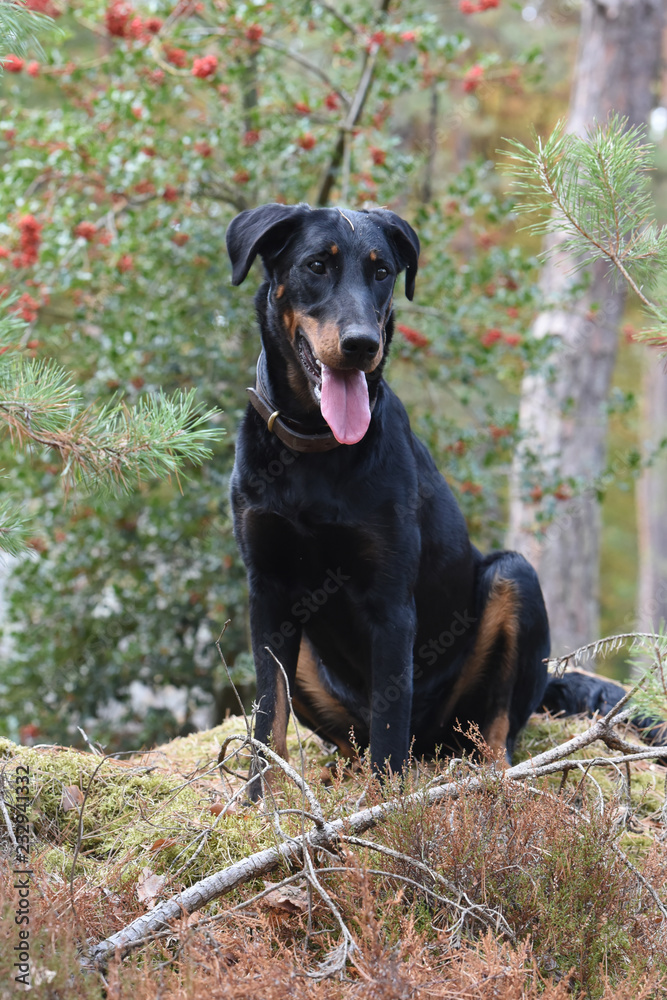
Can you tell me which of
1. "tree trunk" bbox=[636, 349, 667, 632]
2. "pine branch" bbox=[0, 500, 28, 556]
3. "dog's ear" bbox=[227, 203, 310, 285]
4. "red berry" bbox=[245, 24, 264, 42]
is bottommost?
"tree trunk" bbox=[636, 349, 667, 632]

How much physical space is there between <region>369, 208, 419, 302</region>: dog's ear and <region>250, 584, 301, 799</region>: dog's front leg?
1.33 meters

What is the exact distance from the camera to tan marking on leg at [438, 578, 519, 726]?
351cm

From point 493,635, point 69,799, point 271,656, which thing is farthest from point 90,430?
point 493,635

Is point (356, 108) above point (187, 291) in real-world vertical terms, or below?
above

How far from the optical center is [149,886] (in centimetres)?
221

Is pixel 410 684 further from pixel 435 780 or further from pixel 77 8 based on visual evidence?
pixel 77 8

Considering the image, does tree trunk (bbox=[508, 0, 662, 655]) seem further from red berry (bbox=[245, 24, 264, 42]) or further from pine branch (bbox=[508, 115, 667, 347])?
pine branch (bbox=[508, 115, 667, 347])

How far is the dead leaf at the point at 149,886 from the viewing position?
7.01 ft

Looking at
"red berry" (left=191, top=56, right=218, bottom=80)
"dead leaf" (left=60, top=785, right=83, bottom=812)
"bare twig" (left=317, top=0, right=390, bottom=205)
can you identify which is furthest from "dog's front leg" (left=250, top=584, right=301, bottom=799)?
"bare twig" (left=317, top=0, right=390, bottom=205)

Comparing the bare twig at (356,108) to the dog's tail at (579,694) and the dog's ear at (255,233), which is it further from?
the dog's tail at (579,694)

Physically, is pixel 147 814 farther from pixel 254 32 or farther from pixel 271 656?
pixel 254 32

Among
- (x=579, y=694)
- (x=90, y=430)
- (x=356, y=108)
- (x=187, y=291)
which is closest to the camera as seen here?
(x=90, y=430)

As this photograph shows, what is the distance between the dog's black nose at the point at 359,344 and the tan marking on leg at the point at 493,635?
1.25 m

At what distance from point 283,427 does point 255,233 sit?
0.69 meters
